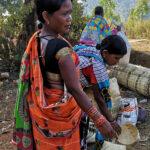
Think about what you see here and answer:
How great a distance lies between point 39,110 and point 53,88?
0.51 ft

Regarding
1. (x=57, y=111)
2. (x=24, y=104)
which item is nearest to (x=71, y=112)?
(x=57, y=111)

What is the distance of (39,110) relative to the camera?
3.98 ft

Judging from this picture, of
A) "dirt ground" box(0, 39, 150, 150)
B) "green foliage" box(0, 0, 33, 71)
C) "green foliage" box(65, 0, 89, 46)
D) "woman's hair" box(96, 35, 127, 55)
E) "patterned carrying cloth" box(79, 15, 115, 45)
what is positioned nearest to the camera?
"woman's hair" box(96, 35, 127, 55)

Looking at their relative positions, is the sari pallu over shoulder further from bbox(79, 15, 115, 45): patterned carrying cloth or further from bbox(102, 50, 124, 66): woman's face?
bbox(79, 15, 115, 45): patterned carrying cloth

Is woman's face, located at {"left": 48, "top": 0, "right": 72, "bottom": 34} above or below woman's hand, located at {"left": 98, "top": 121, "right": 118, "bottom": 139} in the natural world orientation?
above

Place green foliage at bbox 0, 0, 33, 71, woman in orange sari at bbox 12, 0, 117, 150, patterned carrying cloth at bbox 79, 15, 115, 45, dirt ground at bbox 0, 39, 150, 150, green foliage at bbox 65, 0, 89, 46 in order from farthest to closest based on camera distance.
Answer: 1. green foliage at bbox 65, 0, 89, 46
2. green foliage at bbox 0, 0, 33, 71
3. patterned carrying cloth at bbox 79, 15, 115, 45
4. dirt ground at bbox 0, 39, 150, 150
5. woman in orange sari at bbox 12, 0, 117, 150

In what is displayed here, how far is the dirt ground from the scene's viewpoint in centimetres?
253

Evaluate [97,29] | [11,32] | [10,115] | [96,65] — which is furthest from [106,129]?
[11,32]

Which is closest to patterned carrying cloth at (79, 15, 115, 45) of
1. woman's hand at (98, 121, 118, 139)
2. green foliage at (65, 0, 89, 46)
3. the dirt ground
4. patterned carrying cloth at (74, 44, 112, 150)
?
the dirt ground

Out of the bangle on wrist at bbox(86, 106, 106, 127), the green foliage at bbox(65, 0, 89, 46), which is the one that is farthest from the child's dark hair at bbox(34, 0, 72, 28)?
the green foliage at bbox(65, 0, 89, 46)

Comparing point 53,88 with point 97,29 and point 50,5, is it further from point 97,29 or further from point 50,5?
point 97,29

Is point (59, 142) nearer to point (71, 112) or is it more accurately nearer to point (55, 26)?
point (71, 112)

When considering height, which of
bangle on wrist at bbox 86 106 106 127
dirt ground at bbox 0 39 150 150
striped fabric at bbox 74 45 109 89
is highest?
striped fabric at bbox 74 45 109 89

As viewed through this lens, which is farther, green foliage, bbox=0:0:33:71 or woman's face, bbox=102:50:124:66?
green foliage, bbox=0:0:33:71
